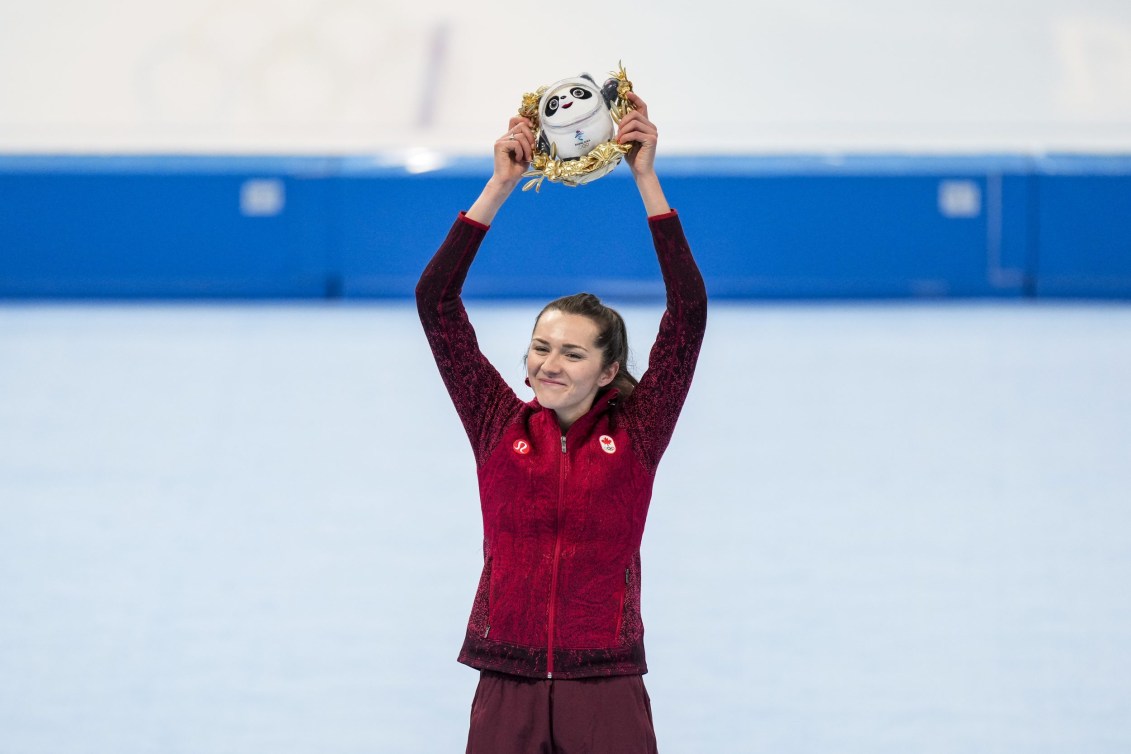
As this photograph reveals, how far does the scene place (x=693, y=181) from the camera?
1100 centimetres

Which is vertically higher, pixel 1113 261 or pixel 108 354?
pixel 1113 261

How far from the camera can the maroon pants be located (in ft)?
7.75

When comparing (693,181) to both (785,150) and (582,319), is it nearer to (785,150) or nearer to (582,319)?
(785,150)

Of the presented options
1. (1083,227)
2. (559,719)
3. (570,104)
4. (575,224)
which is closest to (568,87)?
(570,104)

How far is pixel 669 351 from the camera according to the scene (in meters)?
2.53

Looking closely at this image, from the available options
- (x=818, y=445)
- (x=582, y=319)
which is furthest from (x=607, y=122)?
(x=818, y=445)

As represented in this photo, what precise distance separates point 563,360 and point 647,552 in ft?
8.20

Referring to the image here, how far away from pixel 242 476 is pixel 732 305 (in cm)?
577

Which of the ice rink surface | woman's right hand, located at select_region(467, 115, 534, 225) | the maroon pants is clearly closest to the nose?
woman's right hand, located at select_region(467, 115, 534, 225)

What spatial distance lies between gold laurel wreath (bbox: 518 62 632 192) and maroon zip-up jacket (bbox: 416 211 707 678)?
0.14 metres

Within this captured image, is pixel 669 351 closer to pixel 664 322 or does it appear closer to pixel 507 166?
pixel 664 322

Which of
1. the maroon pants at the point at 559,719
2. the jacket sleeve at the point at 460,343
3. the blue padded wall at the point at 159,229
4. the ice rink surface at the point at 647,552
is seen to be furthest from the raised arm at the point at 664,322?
the blue padded wall at the point at 159,229

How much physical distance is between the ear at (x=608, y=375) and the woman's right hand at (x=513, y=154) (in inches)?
13.6

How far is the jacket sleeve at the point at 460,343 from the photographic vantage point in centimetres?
253
